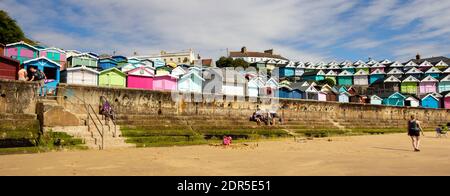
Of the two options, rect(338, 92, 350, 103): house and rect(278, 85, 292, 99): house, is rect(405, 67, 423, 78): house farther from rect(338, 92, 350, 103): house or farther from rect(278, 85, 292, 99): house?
rect(278, 85, 292, 99): house

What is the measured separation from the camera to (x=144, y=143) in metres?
13.3

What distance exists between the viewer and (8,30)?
4306cm

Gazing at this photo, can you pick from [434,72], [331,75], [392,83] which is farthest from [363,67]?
[434,72]

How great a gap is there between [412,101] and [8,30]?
57.1 meters

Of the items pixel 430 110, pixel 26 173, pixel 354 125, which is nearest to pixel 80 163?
pixel 26 173

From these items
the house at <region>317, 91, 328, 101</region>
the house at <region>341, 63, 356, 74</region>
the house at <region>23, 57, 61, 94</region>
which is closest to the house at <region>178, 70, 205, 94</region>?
the house at <region>23, 57, 61, 94</region>

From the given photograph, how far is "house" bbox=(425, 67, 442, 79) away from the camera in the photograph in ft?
214

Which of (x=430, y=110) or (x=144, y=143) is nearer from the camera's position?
Result: (x=144, y=143)

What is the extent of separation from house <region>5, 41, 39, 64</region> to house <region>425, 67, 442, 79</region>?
222 ft

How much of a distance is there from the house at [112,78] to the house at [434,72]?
60.0 metres

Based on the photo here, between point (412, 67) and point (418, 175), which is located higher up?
point (412, 67)

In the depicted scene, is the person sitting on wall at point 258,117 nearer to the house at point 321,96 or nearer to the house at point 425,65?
the house at point 321,96
